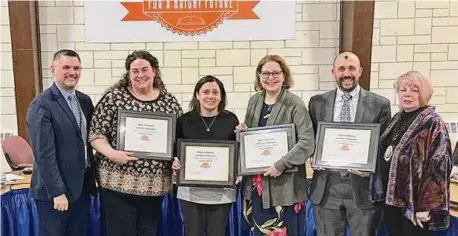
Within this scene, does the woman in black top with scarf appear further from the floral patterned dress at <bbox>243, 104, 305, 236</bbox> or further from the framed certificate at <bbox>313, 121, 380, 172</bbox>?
the framed certificate at <bbox>313, 121, 380, 172</bbox>

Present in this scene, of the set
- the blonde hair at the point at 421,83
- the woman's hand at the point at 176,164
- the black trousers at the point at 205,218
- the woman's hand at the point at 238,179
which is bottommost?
the black trousers at the point at 205,218

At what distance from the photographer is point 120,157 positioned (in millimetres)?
2633

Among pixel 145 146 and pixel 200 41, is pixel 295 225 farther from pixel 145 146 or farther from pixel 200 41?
pixel 200 41

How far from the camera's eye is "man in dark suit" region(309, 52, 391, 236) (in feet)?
8.80

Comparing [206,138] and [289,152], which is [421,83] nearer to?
[289,152]

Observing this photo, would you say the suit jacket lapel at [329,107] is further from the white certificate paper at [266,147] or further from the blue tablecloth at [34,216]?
the blue tablecloth at [34,216]

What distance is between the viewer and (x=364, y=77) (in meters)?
4.83

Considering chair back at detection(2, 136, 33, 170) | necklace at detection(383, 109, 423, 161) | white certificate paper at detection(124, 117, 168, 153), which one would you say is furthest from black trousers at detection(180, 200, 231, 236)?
chair back at detection(2, 136, 33, 170)

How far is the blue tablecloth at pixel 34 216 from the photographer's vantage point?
10.3 ft

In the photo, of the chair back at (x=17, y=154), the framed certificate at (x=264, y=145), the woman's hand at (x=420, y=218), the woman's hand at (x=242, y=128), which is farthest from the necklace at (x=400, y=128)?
the chair back at (x=17, y=154)

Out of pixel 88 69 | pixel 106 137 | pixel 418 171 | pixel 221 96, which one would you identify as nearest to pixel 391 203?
pixel 418 171

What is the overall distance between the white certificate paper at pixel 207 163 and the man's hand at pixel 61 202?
25.2 inches

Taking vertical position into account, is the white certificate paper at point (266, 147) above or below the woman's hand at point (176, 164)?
above

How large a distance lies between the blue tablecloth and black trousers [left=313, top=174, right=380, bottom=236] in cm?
60
